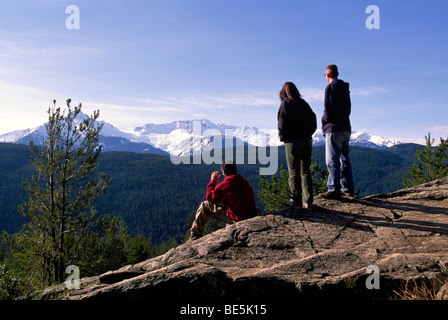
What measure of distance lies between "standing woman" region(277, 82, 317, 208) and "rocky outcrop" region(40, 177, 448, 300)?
81 cm

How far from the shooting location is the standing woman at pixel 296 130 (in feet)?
22.2

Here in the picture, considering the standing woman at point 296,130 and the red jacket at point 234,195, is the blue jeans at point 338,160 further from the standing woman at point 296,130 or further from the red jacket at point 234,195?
the red jacket at point 234,195

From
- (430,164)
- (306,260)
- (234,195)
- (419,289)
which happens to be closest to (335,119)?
(234,195)

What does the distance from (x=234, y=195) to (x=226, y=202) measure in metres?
0.26

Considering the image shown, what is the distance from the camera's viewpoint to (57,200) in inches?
544

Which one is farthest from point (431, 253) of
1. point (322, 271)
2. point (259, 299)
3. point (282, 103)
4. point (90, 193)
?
point (90, 193)

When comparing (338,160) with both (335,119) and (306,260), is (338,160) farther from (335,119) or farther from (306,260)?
(306,260)

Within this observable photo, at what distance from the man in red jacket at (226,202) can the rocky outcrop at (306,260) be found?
41 cm

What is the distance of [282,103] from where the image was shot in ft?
22.4

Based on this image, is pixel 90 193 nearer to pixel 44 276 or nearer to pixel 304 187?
pixel 44 276

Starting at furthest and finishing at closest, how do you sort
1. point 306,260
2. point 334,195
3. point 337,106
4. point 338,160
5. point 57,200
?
1. point 57,200
2. point 334,195
3. point 338,160
4. point 337,106
5. point 306,260

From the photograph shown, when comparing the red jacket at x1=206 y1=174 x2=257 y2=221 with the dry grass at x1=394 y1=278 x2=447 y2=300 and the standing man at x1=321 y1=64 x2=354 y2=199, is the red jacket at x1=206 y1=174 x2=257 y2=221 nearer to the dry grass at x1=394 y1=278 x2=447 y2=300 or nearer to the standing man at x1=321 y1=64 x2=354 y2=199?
the standing man at x1=321 y1=64 x2=354 y2=199

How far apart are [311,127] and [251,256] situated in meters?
3.21

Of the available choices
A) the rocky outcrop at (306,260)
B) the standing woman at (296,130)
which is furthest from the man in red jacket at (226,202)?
the standing woman at (296,130)
